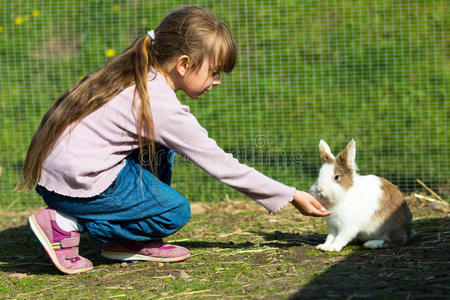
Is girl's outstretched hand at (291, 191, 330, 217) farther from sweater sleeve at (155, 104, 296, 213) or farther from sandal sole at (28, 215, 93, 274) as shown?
sandal sole at (28, 215, 93, 274)

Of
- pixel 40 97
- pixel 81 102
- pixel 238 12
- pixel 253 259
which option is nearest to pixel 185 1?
pixel 238 12

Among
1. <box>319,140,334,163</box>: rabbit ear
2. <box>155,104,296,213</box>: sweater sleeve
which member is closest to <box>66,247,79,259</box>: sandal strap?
<box>155,104,296,213</box>: sweater sleeve

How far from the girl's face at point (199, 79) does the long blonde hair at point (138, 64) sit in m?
0.03

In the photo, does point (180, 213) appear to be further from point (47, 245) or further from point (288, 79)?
point (288, 79)

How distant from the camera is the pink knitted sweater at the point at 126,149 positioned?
241 centimetres

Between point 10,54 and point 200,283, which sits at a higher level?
point 10,54

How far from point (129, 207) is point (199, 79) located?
681 mm

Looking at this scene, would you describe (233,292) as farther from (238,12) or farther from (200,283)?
(238,12)

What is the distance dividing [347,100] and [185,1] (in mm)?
1634

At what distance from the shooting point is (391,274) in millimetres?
2225

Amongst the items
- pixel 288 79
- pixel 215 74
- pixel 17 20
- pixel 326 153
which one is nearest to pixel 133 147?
pixel 215 74

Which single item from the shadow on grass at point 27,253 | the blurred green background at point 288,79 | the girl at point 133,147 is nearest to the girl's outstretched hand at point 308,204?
the girl at point 133,147

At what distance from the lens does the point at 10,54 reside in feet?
16.7

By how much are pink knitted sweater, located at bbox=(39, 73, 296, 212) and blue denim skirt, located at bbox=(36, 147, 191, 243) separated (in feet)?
→ 0.20
